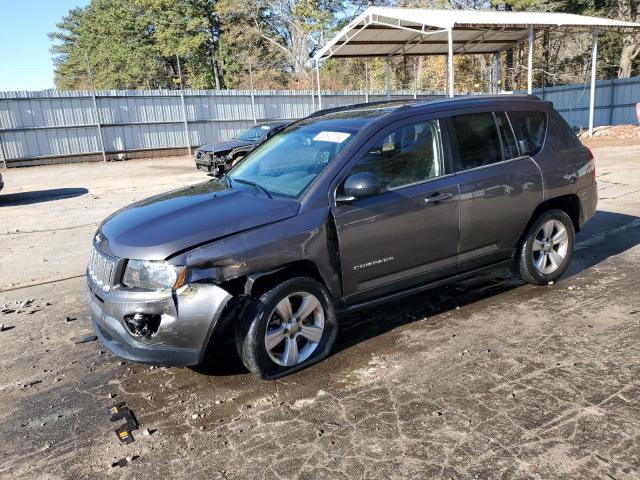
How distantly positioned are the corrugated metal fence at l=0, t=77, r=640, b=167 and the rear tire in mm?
20978

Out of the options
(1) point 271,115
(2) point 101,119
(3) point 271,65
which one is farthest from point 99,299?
(3) point 271,65

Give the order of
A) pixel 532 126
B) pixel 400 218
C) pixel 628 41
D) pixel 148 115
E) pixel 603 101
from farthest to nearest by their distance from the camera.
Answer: pixel 628 41, pixel 603 101, pixel 148 115, pixel 532 126, pixel 400 218

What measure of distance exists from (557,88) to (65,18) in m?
73.7

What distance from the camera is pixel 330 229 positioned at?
3.71 m

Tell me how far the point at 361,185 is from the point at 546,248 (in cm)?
246

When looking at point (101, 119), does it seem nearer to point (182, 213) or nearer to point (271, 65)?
point (182, 213)

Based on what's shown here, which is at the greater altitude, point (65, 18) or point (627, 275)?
point (65, 18)

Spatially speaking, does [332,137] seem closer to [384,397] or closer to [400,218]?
[400,218]

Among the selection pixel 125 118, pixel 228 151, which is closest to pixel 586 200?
pixel 228 151

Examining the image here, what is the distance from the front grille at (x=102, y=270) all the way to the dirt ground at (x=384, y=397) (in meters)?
0.73

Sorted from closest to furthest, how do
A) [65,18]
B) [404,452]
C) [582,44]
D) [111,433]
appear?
[404,452] → [111,433] → [582,44] → [65,18]

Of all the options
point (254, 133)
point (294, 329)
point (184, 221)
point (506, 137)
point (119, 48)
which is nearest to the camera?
point (184, 221)

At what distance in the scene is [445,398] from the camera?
3.30 m

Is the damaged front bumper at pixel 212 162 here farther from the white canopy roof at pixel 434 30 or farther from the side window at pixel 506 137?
the side window at pixel 506 137
